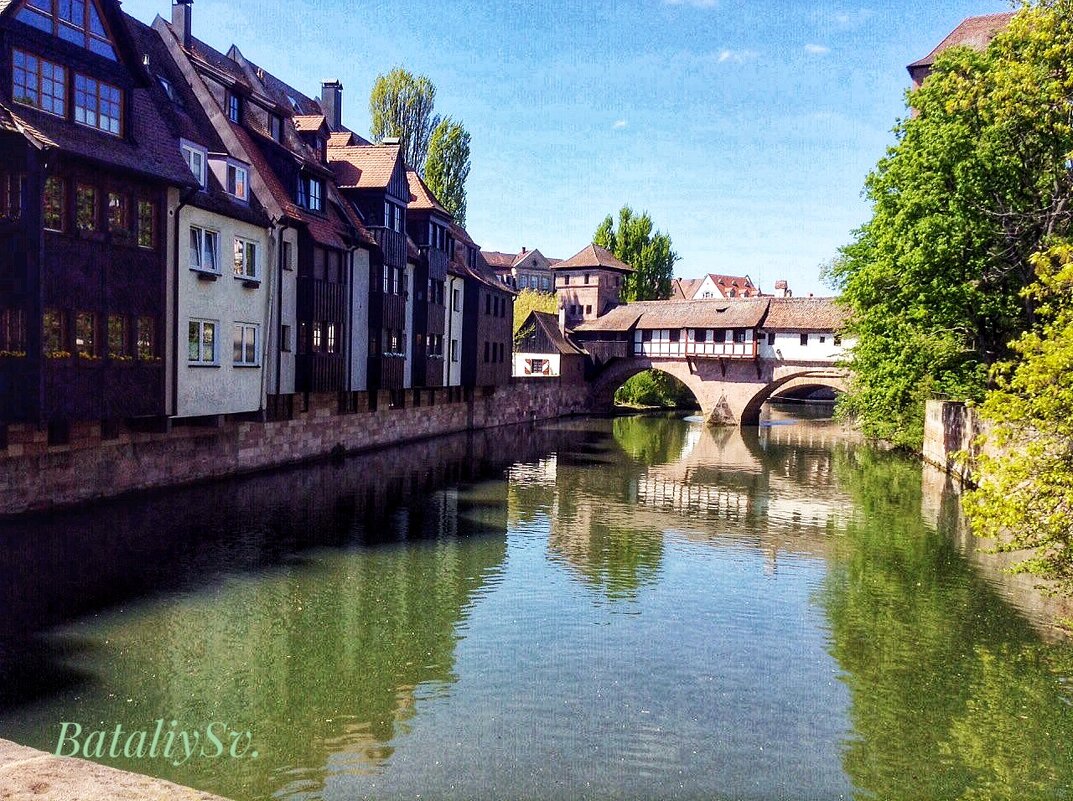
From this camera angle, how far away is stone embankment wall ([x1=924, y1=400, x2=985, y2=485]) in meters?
30.5

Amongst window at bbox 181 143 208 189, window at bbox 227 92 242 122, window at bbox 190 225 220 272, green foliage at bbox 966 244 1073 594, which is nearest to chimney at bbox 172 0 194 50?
window at bbox 227 92 242 122

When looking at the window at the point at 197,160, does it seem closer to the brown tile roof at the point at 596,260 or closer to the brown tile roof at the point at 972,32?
the brown tile roof at the point at 972,32

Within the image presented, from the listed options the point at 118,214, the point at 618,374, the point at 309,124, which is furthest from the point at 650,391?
the point at 118,214

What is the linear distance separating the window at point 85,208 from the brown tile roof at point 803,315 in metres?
46.4

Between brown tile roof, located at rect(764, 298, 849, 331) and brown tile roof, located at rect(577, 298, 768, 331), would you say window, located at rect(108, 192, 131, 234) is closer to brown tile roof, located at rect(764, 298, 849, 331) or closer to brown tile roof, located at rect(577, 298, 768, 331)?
brown tile roof, located at rect(764, 298, 849, 331)

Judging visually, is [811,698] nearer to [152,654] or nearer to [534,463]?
[152,654]

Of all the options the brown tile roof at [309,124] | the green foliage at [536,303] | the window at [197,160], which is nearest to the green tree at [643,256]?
the green foliage at [536,303]

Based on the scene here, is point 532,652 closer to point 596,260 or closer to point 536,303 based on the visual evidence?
point 536,303

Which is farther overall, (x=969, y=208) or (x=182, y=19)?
(x=182, y=19)

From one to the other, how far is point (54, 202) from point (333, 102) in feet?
82.6

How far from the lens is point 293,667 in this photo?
13.0 meters

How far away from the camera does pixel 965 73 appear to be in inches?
1064

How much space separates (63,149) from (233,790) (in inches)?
611

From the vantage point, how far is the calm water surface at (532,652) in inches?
404
